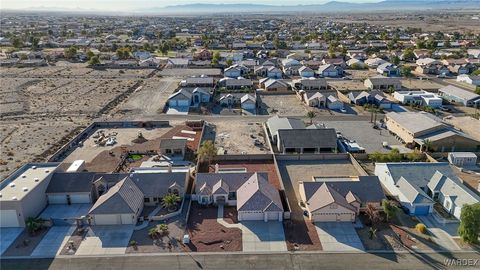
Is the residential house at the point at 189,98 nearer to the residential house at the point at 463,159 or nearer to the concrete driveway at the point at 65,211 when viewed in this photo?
the concrete driveway at the point at 65,211

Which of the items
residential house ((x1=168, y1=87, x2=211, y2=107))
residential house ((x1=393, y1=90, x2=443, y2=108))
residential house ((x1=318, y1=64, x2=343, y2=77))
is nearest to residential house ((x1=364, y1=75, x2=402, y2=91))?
residential house ((x1=393, y1=90, x2=443, y2=108))

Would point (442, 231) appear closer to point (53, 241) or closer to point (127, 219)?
point (127, 219)

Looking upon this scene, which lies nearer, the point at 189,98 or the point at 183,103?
the point at 189,98

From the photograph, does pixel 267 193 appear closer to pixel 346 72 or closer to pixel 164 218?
pixel 164 218

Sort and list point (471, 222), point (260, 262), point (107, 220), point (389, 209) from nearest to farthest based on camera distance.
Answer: point (260, 262) → point (471, 222) → point (389, 209) → point (107, 220)

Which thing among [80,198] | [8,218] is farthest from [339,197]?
[8,218]

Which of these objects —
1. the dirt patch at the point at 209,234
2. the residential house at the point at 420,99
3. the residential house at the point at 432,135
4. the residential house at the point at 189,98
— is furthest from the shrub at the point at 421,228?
the residential house at the point at 189,98

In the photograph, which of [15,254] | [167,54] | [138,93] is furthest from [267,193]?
[167,54]
